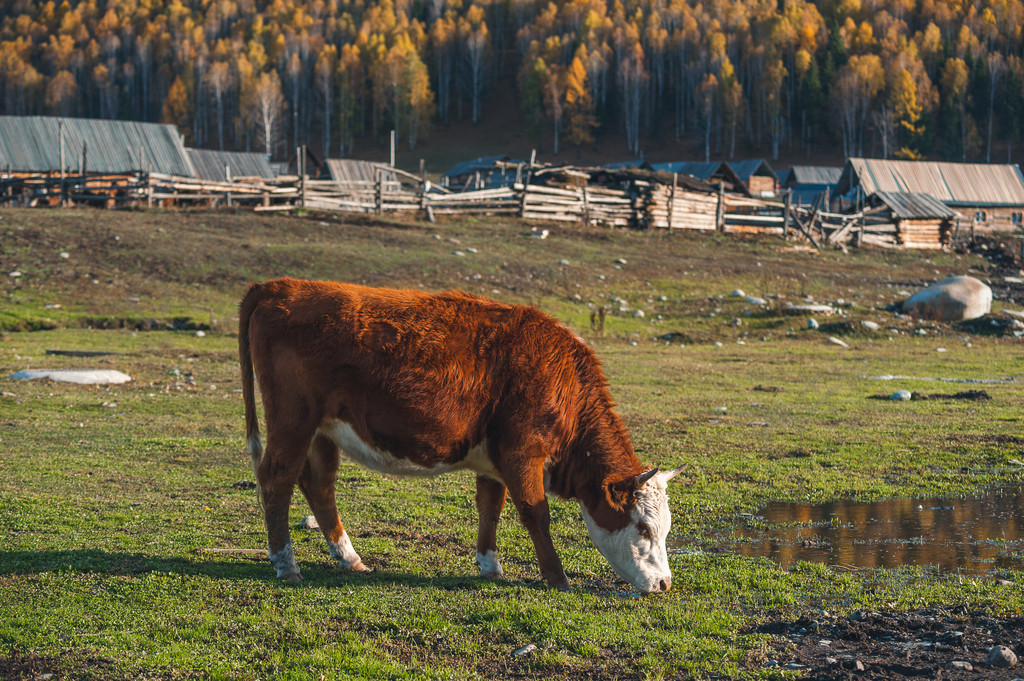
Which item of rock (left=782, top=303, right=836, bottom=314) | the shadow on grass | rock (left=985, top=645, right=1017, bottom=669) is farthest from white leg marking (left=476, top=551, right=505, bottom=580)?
rock (left=782, top=303, right=836, bottom=314)

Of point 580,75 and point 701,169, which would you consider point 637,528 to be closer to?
point 701,169

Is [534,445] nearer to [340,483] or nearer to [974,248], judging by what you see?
[340,483]

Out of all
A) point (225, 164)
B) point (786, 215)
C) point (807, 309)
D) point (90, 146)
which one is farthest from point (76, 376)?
point (225, 164)

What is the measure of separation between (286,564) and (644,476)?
2515 mm

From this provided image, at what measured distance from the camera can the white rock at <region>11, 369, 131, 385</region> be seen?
569 inches

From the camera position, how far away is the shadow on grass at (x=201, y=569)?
5980 mm

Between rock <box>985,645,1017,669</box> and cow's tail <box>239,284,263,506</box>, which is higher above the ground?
cow's tail <box>239,284,263,506</box>

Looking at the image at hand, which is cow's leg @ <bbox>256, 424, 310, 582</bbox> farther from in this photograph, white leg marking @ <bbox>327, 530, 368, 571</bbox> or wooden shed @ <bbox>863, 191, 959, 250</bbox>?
wooden shed @ <bbox>863, 191, 959, 250</bbox>

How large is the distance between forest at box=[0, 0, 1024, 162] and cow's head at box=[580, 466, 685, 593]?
102918 millimetres

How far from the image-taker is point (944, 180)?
66.1 m

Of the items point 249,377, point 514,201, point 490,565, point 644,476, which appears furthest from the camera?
point 514,201

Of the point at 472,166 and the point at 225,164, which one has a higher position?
the point at 472,166

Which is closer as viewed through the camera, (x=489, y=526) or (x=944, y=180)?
(x=489, y=526)

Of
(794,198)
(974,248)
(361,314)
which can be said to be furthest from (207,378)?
(794,198)
